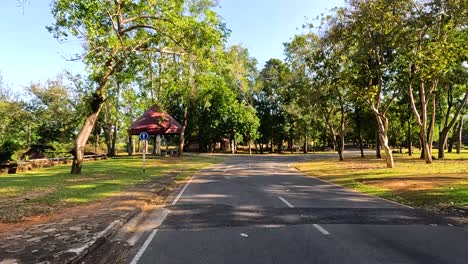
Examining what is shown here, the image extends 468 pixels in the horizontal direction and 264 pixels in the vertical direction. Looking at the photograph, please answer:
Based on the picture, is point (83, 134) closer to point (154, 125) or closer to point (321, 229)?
point (321, 229)

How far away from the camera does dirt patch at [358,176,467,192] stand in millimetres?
19031

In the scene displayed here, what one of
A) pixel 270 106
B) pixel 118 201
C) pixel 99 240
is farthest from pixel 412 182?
pixel 270 106

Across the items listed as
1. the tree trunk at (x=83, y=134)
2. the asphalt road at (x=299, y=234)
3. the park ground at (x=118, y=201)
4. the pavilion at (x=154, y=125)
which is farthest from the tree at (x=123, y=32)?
the pavilion at (x=154, y=125)

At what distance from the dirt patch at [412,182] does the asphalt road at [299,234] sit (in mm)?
4658

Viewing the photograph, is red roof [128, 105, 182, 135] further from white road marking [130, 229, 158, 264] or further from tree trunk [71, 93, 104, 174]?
white road marking [130, 229, 158, 264]

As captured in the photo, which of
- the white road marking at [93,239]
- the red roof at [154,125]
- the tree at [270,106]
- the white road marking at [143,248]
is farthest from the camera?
the tree at [270,106]

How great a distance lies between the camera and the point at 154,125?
1890 inches

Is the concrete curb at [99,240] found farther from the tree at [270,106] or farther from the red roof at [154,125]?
the tree at [270,106]

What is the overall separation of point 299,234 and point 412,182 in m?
13.4

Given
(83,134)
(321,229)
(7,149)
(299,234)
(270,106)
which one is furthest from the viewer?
(270,106)

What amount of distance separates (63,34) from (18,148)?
51.4 ft

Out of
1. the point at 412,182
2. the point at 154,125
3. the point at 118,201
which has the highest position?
the point at 154,125

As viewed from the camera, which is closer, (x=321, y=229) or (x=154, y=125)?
(x=321, y=229)

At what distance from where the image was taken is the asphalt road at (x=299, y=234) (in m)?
7.55
